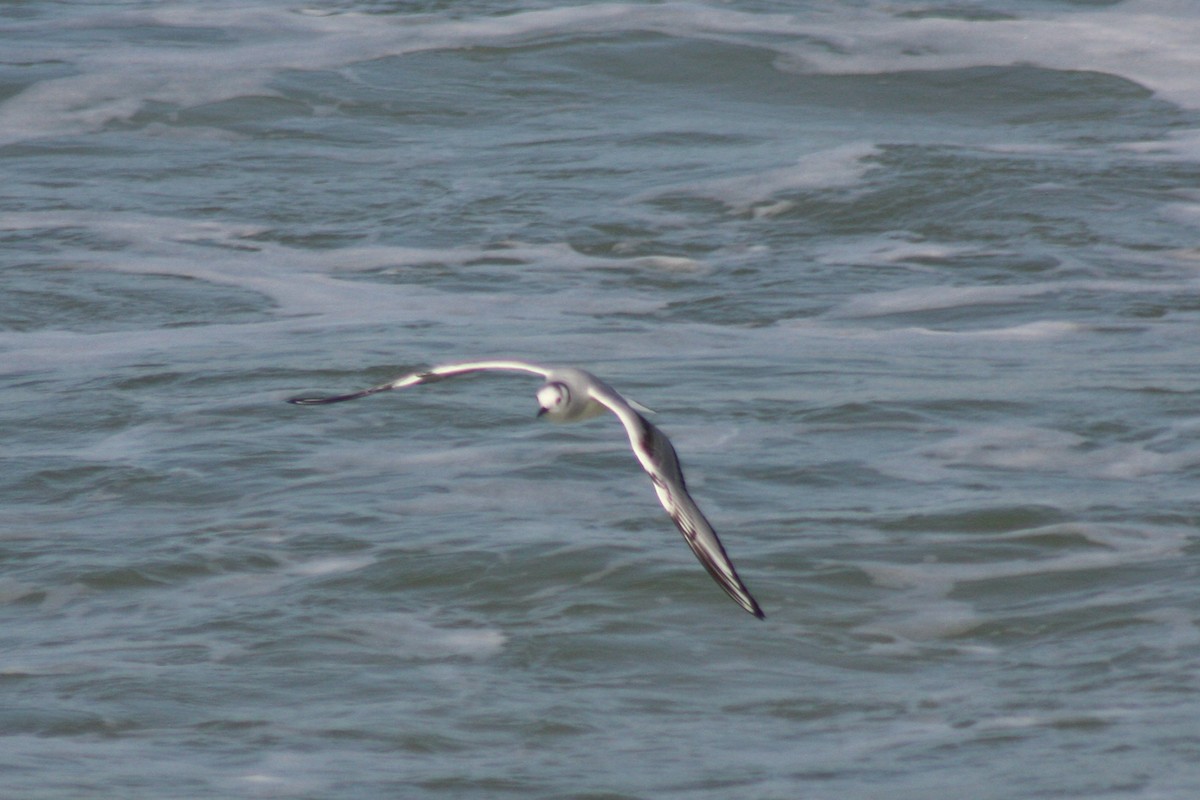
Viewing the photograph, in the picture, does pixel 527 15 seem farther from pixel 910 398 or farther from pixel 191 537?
pixel 191 537

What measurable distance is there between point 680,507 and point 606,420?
4324 millimetres

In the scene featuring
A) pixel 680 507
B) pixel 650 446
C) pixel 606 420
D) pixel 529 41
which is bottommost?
pixel 606 420

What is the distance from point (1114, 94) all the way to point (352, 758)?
1130cm

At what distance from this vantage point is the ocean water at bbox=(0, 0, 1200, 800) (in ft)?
18.9

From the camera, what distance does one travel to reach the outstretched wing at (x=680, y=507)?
4.60m

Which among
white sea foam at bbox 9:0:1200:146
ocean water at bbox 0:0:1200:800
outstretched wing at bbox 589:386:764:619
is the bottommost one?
ocean water at bbox 0:0:1200:800

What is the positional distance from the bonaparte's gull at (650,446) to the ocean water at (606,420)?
908mm

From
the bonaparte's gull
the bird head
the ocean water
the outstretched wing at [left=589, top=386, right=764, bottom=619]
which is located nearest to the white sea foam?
the ocean water

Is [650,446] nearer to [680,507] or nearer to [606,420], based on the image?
[680,507]

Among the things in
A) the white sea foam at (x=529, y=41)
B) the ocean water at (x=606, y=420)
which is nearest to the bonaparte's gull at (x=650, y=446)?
the ocean water at (x=606, y=420)

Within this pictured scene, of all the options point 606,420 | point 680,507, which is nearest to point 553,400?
point 680,507

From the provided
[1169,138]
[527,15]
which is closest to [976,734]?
[1169,138]

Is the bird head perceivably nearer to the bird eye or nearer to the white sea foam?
the bird eye

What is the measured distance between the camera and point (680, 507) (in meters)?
4.78
